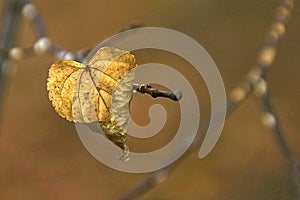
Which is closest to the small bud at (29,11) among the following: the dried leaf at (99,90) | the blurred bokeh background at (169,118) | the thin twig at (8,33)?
the thin twig at (8,33)

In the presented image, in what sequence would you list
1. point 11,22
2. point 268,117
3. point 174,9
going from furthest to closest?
1. point 174,9
2. point 268,117
3. point 11,22

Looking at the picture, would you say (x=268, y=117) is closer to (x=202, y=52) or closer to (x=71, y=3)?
(x=202, y=52)

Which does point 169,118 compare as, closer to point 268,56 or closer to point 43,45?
point 268,56

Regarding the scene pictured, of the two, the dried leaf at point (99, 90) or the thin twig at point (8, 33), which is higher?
the thin twig at point (8, 33)

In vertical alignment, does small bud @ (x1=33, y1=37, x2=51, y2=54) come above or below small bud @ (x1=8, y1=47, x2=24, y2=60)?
below

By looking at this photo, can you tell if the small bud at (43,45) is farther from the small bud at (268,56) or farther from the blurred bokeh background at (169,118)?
the blurred bokeh background at (169,118)

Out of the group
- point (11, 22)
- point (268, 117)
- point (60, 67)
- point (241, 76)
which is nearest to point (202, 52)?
point (241, 76)

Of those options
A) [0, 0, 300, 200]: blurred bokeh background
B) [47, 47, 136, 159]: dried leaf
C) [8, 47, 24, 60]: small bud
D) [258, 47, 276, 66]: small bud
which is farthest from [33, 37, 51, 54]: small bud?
[0, 0, 300, 200]: blurred bokeh background

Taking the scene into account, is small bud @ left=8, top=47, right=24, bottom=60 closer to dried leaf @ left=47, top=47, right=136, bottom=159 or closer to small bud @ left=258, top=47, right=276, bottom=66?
dried leaf @ left=47, top=47, right=136, bottom=159
